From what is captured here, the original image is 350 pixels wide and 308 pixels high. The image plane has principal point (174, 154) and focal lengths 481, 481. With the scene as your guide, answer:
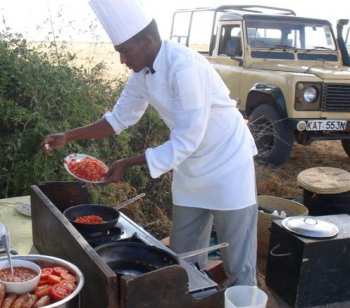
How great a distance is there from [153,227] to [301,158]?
3.85 meters

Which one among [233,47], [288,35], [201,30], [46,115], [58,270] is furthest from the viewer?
[201,30]

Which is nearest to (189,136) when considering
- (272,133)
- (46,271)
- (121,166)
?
(121,166)

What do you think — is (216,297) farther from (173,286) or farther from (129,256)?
(129,256)

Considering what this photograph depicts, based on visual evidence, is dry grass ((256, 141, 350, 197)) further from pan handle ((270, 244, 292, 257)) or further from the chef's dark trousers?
the chef's dark trousers

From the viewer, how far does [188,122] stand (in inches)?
80.8

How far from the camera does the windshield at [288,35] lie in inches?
257

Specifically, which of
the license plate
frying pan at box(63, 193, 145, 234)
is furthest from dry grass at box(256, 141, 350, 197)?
frying pan at box(63, 193, 145, 234)

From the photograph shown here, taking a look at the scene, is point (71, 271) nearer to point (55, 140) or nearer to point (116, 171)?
point (116, 171)

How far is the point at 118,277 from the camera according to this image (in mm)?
1530

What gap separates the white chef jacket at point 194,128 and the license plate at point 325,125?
368cm

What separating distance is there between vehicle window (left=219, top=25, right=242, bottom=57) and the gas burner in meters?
4.98

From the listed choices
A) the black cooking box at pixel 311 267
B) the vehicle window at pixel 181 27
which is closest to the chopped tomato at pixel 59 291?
the black cooking box at pixel 311 267

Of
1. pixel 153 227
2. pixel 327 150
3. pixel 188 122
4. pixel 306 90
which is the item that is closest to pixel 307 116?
pixel 306 90

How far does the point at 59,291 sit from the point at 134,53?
1.05 meters
